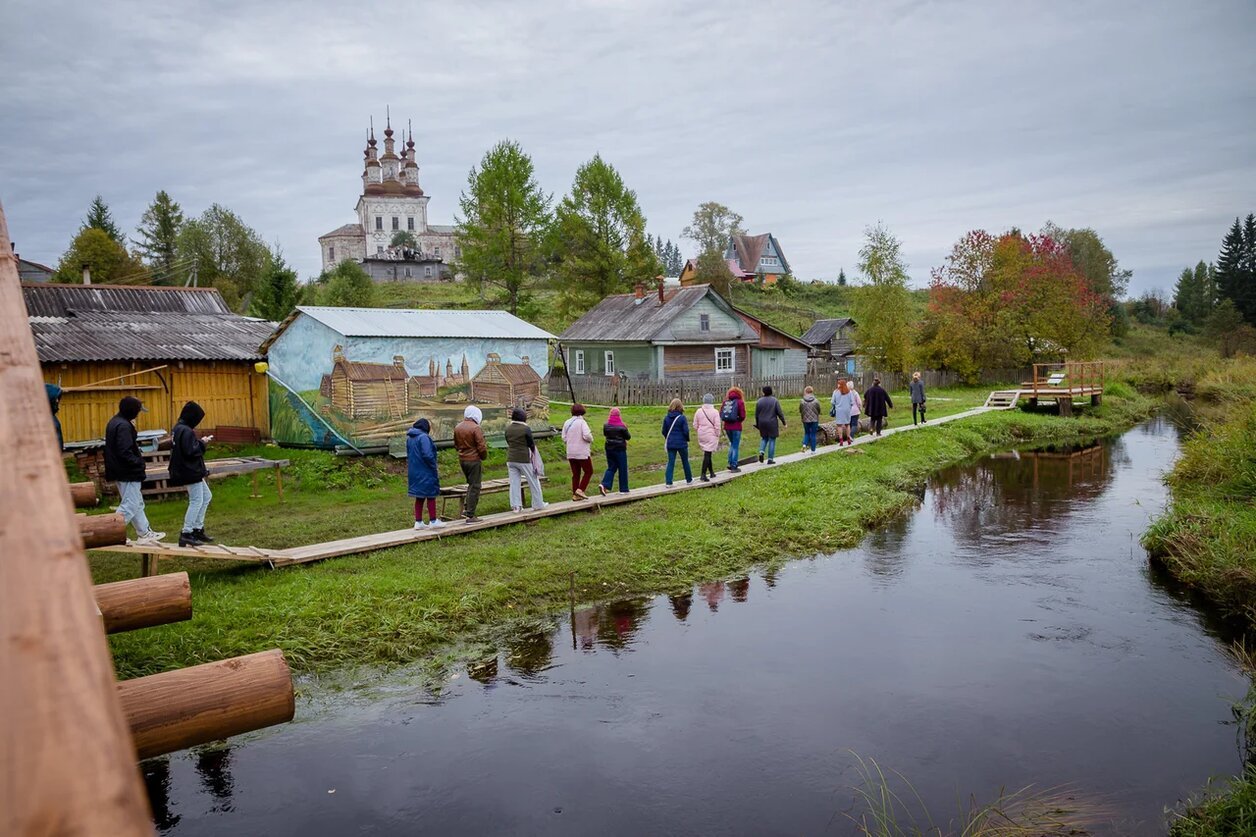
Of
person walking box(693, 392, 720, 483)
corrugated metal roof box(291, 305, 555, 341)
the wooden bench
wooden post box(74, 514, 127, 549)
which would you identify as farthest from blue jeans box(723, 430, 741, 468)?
wooden post box(74, 514, 127, 549)

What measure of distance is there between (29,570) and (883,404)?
26277 millimetres

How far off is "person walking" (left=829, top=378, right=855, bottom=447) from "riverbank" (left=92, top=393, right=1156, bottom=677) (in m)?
2.54

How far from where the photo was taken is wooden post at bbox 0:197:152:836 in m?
1.09

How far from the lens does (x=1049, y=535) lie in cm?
1655

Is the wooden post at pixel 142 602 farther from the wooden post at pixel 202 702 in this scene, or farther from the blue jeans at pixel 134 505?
the blue jeans at pixel 134 505

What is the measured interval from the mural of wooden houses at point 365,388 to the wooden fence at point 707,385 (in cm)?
1415

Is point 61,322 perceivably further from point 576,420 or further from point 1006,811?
point 1006,811

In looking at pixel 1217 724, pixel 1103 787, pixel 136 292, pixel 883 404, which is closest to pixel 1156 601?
pixel 1217 724

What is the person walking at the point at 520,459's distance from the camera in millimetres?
15273

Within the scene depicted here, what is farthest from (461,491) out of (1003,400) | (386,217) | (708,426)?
(386,217)

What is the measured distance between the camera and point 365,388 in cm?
1978

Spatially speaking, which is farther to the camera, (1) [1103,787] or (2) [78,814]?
(1) [1103,787]

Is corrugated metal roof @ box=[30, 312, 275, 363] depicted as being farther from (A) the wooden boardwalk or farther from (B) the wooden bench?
(A) the wooden boardwalk

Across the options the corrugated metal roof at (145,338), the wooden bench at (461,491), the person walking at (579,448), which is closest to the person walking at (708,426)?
the person walking at (579,448)
